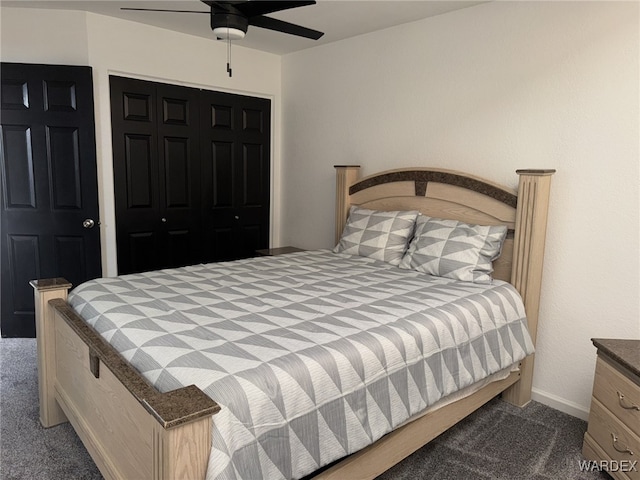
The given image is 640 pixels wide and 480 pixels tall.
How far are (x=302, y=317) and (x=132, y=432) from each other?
30.0 inches

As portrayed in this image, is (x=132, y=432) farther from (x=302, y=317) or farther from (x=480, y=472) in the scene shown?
(x=480, y=472)

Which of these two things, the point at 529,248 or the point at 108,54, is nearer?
the point at 529,248

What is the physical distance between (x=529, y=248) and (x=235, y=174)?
269 cm

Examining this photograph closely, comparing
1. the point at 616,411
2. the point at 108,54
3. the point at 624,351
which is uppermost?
the point at 108,54

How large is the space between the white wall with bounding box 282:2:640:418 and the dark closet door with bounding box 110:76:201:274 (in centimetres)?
158

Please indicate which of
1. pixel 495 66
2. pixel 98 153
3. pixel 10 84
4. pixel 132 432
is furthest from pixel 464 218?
pixel 10 84

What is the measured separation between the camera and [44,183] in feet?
10.9

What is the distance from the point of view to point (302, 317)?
192 cm

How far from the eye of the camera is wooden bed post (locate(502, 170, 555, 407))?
2525 mm

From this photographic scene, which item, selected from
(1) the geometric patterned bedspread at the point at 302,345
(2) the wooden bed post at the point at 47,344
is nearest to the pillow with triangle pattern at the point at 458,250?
(1) the geometric patterned bedspread at the point at 302,345

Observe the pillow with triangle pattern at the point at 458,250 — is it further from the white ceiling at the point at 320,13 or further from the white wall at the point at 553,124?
the white ceiling at the point at 320,13

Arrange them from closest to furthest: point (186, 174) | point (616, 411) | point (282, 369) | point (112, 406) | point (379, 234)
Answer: point (282, 369)
point (112, 406)
point (616, 411)
point (379, 234)
point (186, 174)

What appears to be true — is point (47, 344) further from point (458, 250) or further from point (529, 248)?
point (529, 248)

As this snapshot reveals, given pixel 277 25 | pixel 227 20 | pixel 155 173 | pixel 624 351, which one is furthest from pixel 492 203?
pixel 155 173
